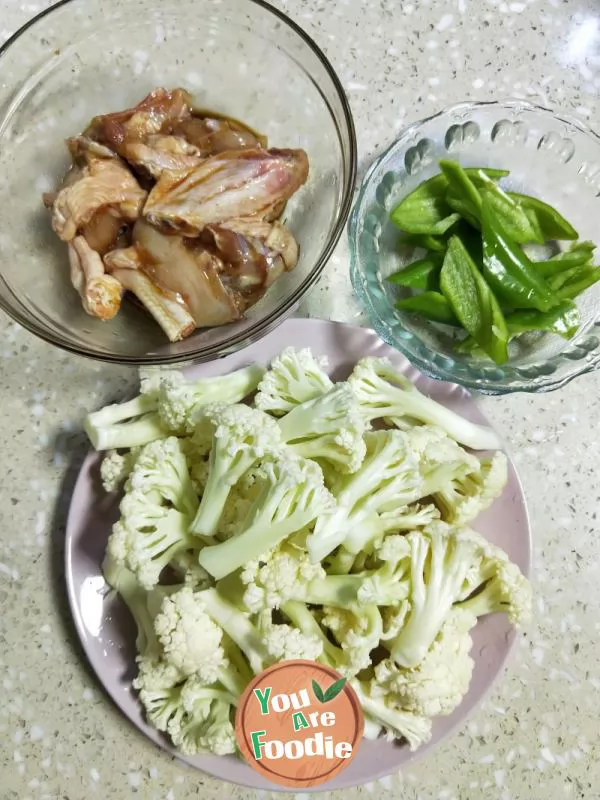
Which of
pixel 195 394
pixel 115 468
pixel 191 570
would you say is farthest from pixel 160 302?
pixel 191 570

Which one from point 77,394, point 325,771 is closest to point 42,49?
point 77,394

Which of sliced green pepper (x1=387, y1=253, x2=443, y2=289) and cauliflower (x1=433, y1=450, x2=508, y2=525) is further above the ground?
sliced green pepper (x1=387, y1=253, x2=443, y2=289)

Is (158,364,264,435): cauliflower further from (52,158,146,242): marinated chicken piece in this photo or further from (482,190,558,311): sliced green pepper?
(482,190,558,311): sliced green pepper

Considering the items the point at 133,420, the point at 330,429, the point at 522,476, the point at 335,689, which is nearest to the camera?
the point at 335,689

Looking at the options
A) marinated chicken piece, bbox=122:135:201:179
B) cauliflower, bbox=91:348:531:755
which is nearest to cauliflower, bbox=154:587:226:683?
cauliflower, bbox=91:348:531:755

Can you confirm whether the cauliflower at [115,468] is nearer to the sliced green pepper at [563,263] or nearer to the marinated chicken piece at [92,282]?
the marinated chicken piece at [92,282]

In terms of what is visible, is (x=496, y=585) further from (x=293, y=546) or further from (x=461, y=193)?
(x=461, y=193)

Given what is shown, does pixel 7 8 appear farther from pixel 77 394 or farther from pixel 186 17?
pixel 77 394

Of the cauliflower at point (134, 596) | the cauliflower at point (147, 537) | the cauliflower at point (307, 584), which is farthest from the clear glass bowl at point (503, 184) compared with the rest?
the cauliflower at point (134, 596)
